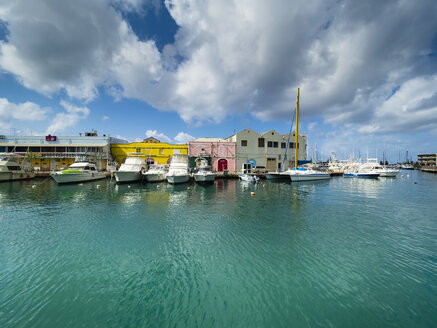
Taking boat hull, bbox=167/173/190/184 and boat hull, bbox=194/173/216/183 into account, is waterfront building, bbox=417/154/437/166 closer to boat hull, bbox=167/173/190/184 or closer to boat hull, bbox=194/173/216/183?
boat hull, bbox=194/173/216/183

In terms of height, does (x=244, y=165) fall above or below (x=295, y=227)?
above

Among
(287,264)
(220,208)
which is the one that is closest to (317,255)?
(287,264)

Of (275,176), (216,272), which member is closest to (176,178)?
(275,176)

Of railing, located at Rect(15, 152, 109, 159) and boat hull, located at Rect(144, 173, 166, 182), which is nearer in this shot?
boat hull, located at Rect(144, 173, 166, 182)

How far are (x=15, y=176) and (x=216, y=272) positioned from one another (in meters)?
42.5

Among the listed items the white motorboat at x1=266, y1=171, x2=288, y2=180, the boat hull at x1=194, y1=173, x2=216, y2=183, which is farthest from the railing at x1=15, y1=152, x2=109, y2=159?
the white motorboat at x1=266, y1=171, x2=288, y2=180

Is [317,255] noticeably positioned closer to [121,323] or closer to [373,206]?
[121,323]

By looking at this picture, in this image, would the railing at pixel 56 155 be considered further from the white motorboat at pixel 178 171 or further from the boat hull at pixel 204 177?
the boat hull at pixel 204 177

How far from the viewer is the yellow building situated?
1731 inches

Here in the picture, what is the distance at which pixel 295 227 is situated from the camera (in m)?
10.6

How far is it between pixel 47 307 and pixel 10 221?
10294mm

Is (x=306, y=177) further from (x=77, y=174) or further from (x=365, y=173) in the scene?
(x=77, y=174)

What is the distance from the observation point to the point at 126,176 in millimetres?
29031

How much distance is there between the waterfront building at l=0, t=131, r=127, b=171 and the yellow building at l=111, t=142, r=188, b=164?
92.1 inches
